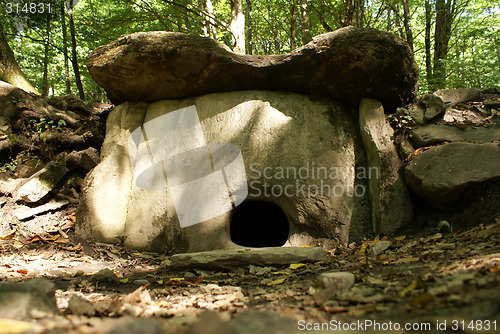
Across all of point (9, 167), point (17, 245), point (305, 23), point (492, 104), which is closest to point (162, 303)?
point (17, 245)

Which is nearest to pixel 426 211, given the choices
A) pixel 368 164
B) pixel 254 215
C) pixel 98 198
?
pixel 368 164

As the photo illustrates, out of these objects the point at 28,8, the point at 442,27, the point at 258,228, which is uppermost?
the point at 28,8

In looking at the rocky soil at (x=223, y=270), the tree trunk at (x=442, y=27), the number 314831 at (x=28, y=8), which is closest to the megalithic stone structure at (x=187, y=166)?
the rocky soil at (x=223, y=270)

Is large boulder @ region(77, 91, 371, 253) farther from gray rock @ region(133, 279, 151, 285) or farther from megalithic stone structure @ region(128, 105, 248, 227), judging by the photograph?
gray rock @ region(133, 279, 151, 285)

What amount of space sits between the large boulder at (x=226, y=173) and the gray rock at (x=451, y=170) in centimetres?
73

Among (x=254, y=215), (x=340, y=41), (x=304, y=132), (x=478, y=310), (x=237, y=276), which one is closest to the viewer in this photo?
(x=478, y=310)

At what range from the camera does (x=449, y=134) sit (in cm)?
448

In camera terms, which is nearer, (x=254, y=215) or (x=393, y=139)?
(x=393, y=139)

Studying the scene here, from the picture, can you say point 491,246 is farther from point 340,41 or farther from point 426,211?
point 340,41

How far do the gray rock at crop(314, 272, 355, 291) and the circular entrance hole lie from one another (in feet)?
12.2

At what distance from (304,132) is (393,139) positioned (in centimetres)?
124

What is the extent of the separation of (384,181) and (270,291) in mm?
2412

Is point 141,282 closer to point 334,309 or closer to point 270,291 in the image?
point 270,291

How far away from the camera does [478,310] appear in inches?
51.6
